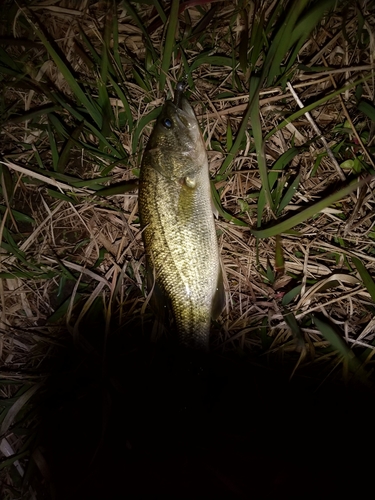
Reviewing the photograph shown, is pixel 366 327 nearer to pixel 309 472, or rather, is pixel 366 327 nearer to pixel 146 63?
pixel 309 472

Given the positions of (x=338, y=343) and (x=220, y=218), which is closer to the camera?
(x=338, y=343)

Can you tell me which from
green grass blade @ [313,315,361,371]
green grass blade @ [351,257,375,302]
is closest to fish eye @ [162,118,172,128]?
green grass blade @ [351,257,375,302]

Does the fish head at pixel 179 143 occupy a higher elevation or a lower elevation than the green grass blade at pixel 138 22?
lower

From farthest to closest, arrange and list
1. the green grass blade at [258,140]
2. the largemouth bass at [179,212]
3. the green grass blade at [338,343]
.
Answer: the green grass blade at [338,343] < the largemouth bass at [179,212] < the green grass blade at [258,140]

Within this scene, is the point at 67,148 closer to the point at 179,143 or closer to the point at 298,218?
the point at 179,143

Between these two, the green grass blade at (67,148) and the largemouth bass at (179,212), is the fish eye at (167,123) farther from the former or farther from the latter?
the green grass blade at (67,148)

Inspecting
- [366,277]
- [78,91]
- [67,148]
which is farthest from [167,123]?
[366,277]

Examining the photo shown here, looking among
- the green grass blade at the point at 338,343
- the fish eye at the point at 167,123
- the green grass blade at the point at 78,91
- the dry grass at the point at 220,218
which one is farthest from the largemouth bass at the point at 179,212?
the green grass blade at the point at 338,343

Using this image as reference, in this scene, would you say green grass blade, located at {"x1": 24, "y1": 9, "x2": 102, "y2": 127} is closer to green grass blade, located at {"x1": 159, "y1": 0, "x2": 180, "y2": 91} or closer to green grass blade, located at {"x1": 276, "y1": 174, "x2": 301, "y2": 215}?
green grass blade, located at {"x1": 159, "y1": 0, "x2": 180, "y2": 91}
